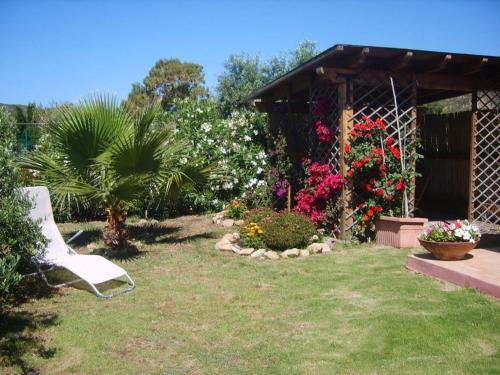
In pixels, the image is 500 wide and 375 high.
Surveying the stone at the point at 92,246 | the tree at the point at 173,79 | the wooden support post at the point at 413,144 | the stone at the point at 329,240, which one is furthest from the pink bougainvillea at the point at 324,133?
the tree at the point at 173,79

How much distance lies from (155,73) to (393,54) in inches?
1277

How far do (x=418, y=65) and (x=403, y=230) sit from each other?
112 inches

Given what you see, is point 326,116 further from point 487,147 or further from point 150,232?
point 150,232

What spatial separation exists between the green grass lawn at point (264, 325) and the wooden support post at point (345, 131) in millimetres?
1542

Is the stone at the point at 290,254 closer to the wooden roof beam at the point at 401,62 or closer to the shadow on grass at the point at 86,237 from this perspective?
the wooden roof beam at the point at 401,62

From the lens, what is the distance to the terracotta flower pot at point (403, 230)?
7039 mm

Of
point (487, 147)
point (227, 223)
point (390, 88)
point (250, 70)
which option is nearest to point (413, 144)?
point (390, 88)

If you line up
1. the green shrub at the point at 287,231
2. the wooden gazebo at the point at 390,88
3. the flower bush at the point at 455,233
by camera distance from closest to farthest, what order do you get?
the flower bush at the point at 455,233, the green shrub at the point at 287,231, the wooden gazebo at the point at 390,88

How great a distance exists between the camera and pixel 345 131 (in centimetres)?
755

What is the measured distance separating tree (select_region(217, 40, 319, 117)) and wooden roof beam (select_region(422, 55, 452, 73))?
15547mm

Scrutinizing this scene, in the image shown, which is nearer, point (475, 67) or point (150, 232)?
point (475, 67)

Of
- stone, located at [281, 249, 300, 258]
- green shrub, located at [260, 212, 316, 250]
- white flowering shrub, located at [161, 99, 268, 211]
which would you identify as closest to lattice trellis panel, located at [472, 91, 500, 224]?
green shrub, located at [260, 212, 316, 250]

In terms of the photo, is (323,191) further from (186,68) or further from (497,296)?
(186,68)

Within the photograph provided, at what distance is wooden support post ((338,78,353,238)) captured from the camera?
7.55 meters
